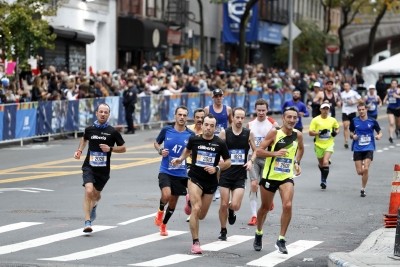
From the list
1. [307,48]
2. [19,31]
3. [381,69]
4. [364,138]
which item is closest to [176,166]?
[364,138]

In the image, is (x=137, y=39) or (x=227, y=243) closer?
(x=227, y=243)

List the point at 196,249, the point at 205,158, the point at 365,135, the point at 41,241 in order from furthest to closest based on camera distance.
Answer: the point at 365,135 < the point at 41,241 < the point at 205,158 < the point at 196,249

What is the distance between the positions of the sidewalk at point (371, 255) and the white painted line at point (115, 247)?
267cm

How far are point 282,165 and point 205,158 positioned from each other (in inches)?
38.1

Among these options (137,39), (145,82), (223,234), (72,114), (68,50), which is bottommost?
(223,234)

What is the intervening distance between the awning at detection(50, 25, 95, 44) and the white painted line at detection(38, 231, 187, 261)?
87.1 feet

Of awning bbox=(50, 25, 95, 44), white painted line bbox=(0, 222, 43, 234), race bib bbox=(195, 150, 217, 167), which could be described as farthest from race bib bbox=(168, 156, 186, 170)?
awning bbox=(50, 25, 95, 44)

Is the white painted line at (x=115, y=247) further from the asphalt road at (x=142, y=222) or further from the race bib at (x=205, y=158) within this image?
the race bib at (x=205, y=158)

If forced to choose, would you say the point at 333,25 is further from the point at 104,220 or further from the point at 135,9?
the point at 104,220

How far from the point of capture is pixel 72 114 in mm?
36656

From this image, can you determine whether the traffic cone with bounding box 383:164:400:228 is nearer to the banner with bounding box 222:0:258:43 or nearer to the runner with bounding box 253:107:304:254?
the runner with bounding box 253:107:304:254

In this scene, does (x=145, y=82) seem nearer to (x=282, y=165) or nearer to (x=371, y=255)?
(x=282, y=165)

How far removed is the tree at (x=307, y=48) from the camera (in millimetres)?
76250

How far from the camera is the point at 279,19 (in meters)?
83.3
